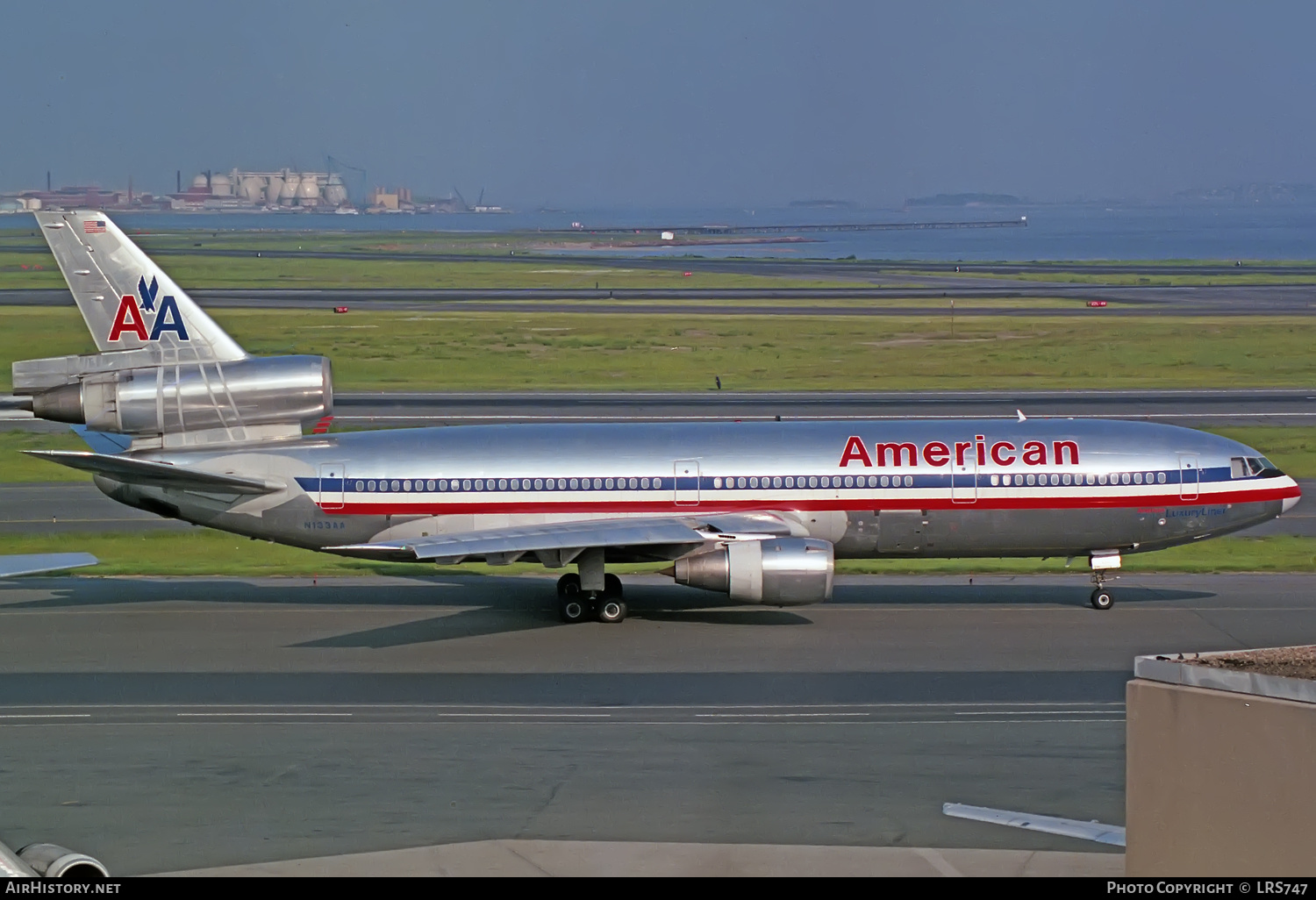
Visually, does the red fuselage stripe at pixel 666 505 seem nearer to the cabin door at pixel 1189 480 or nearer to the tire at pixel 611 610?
the tire at pixel 611 610

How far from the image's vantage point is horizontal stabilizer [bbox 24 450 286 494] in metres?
30.7

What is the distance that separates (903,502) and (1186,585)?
865cm

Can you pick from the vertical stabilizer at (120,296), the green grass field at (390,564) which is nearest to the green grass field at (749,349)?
the green grass field at (390,564)

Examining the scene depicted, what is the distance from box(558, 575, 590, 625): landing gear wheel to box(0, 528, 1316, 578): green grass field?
19.6ft

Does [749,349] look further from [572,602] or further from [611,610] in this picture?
[611,610]

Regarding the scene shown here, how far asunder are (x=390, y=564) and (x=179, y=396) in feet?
32.3

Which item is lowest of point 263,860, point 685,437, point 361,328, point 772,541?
point 263,860

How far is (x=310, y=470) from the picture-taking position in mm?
33906

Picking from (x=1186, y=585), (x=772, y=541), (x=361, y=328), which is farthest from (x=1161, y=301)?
(x=772, y=541)

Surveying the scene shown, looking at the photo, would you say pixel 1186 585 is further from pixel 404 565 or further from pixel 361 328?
pixel 361 328

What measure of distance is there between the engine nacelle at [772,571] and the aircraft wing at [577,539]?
87 centimetres

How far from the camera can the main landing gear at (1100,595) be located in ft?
115

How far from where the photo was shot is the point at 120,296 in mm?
33562

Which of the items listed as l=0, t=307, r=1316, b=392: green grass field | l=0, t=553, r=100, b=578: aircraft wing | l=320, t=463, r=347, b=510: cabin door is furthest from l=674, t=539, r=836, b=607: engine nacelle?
l=0, t=307, r=1316, b=392: green grass field
